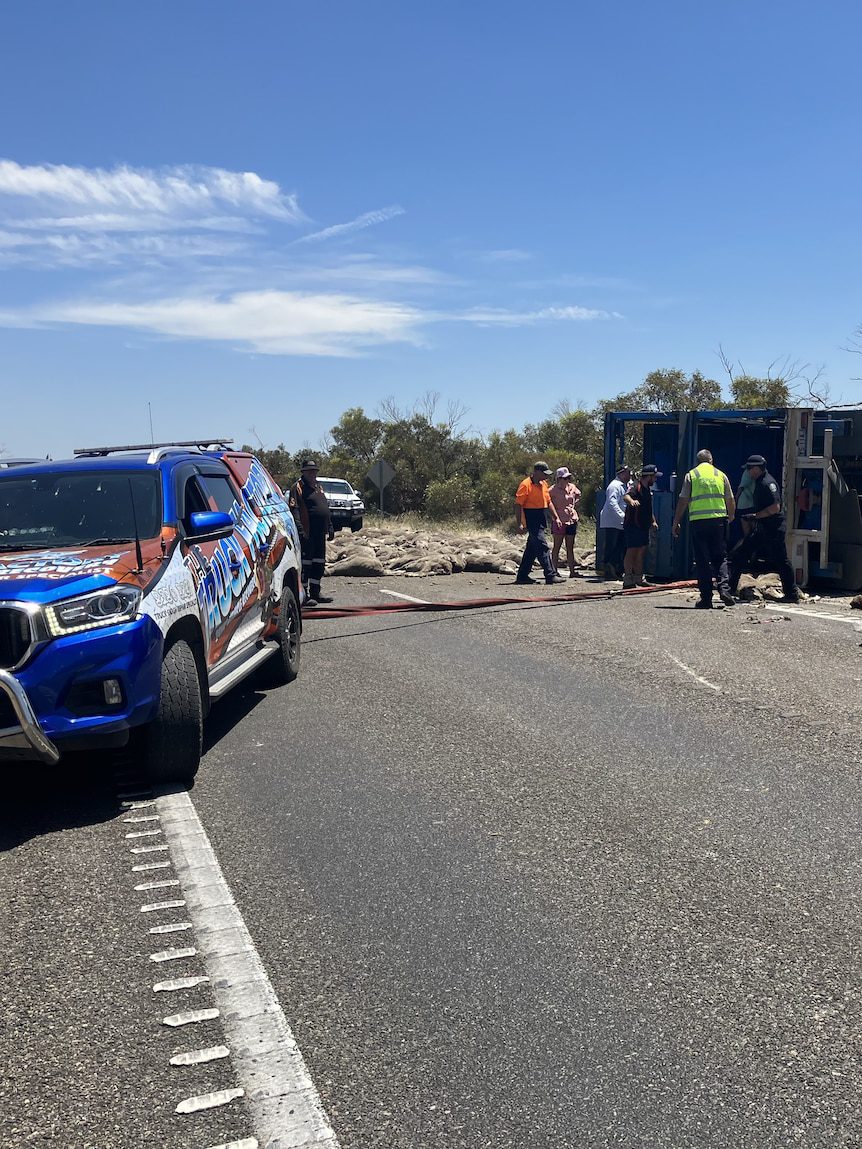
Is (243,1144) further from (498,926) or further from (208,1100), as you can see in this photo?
(498,926)

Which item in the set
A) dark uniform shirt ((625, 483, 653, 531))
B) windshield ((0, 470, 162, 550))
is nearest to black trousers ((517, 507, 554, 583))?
dark uniform shirt ((625, 483, 653, 531))

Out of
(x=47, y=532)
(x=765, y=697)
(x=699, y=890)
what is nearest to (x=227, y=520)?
(x=47, y=532)

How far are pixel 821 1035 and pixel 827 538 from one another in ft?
40.6

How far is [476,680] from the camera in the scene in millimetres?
8789

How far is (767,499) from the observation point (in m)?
13.8

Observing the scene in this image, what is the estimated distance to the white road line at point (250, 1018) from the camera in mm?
2736

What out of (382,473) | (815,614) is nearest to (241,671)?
(815,614)

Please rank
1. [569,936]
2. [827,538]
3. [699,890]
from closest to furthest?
[569,936] < [699,890] < [827,538]

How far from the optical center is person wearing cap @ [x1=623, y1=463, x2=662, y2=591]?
604 inches

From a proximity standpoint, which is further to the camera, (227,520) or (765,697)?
(765,697)

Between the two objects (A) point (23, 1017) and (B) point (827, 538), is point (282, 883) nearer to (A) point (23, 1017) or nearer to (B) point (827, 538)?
(A) point (23, 1017)

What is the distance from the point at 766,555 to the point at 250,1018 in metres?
12.7

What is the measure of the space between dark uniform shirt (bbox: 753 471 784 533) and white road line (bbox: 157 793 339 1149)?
34.4ft

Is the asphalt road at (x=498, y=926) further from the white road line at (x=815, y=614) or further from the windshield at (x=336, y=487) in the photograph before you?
the windshield at (x=336, y=487)
